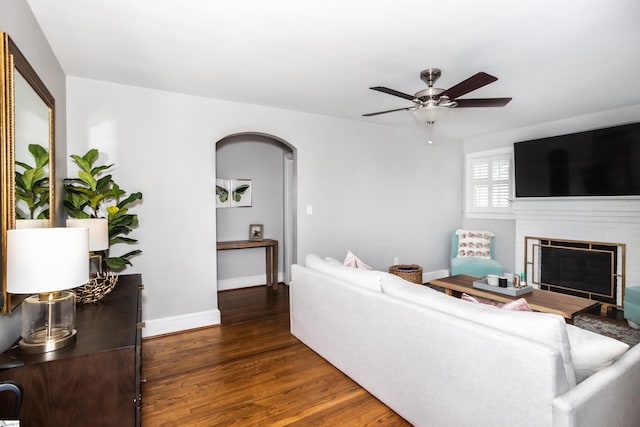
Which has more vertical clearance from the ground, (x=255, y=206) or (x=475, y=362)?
(x=255, y=206)

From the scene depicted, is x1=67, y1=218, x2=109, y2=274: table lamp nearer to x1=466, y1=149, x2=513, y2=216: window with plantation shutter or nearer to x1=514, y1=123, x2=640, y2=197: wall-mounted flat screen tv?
x1=514, y1=123, x2=640, y2=197: wall-mounted flat screen tv

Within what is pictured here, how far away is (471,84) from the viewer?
7.30 feet

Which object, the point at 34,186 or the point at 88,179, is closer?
the point at 34,186

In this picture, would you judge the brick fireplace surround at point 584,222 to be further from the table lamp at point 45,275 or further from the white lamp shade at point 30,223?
the white lamp shade at point 30,223

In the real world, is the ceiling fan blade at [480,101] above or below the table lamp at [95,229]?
above

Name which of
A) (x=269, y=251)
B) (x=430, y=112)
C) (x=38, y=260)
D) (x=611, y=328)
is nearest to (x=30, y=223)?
(x=38, y=260)

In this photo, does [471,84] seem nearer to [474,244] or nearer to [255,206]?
[474,244]

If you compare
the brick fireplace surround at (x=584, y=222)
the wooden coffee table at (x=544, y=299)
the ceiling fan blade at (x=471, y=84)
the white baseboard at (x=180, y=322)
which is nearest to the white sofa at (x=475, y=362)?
the wooden coffee table at (x=544, y=299)

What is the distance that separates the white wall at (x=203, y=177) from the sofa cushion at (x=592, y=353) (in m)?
2.96

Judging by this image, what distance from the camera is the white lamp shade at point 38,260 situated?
1203 millimetres

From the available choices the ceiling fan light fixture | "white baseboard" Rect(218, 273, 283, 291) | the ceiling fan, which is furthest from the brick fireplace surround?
"white baseboard" Rect(218, 273, 283, 291)

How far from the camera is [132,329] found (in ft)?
5.17

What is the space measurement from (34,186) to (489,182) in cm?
554

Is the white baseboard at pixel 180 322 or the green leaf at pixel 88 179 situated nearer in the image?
the green leaf at pixel 88 179
